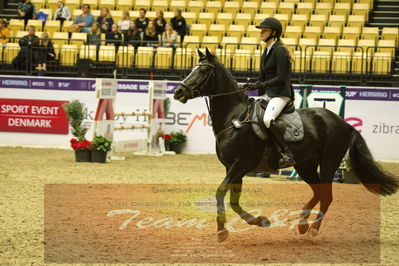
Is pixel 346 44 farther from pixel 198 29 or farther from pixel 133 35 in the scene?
pixel 133 35

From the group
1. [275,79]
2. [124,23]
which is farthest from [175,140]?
[275,79]

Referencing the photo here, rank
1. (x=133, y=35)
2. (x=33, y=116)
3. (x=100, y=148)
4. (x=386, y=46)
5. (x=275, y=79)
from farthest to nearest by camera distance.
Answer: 1. (x=133, y=35)
2. (x=33, y=116)
3. (x=386, y=46)
4. (x=100, y=148)
5. (x=275, y=79)

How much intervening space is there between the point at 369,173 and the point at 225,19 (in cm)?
1358

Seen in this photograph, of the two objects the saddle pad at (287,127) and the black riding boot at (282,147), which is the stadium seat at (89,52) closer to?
the saddle pad at (287,127)

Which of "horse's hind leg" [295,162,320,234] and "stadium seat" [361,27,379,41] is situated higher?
"stadium seat" [361,27,379,41]

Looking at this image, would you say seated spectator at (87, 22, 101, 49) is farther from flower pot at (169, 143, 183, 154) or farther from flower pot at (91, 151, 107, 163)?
flower pot at (91, 151, 107, 163)

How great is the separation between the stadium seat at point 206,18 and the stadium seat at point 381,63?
5.56 meters

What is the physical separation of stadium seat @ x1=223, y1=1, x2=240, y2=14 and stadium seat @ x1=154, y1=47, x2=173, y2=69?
341 centimetres

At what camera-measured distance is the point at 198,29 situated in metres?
21.0

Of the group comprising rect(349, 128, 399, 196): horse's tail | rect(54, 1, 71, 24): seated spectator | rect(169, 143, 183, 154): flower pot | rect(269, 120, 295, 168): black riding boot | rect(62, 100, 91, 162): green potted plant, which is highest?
rect(54, 1, 71, 24): seated spectator

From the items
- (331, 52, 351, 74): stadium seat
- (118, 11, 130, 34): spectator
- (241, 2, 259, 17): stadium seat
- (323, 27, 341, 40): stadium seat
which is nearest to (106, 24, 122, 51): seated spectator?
(118, 11, 130, 34): spectator

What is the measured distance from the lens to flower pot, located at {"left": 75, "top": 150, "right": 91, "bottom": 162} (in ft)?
52.5

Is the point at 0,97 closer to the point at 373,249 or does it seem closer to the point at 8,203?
the point at 8,203

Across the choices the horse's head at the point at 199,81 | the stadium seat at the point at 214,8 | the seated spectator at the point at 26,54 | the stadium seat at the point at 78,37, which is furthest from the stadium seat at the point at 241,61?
the horse's head at the point at 199,81
